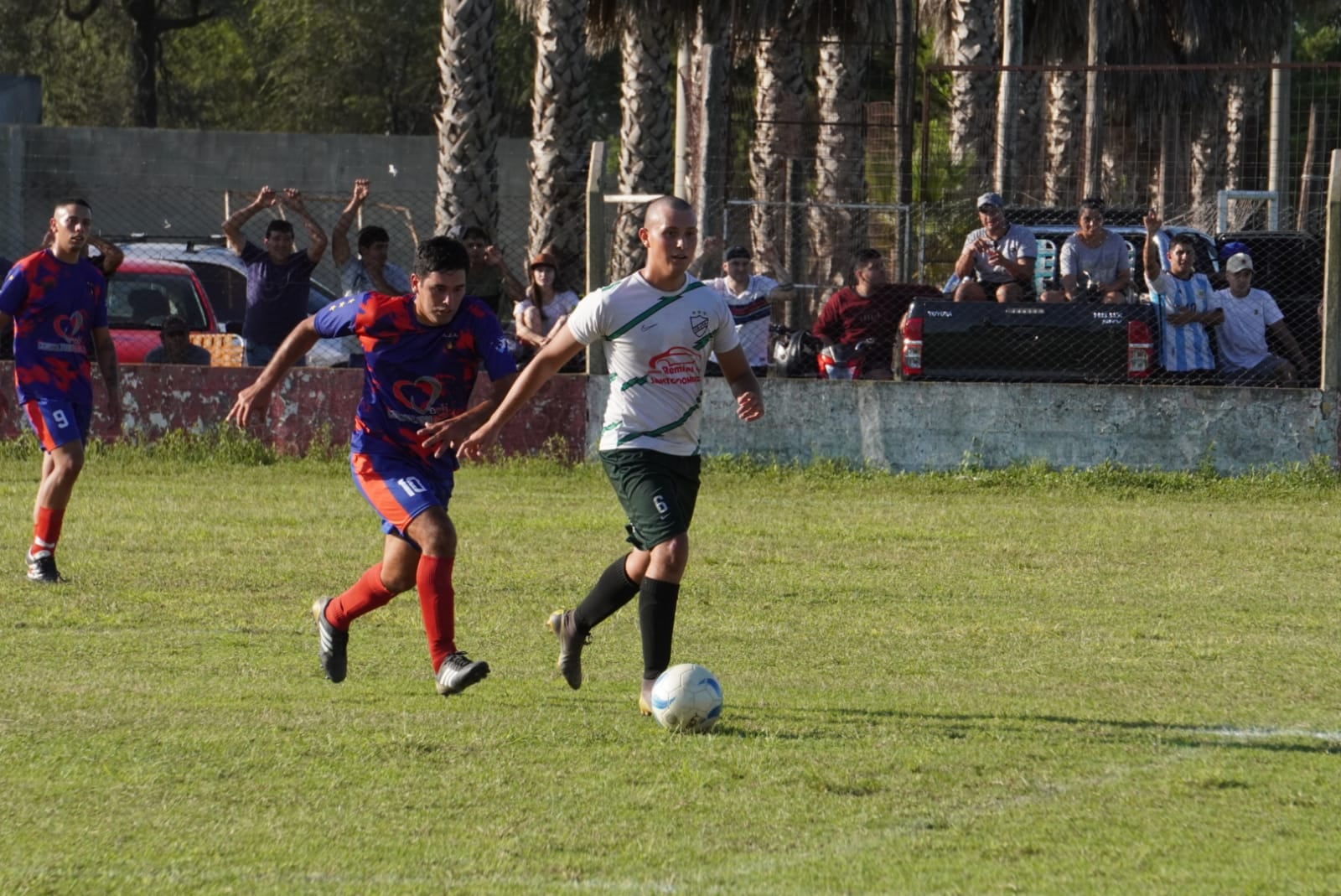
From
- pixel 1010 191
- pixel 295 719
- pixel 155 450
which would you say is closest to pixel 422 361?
pixel 295 719

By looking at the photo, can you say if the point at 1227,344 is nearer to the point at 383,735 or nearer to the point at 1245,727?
the point at 1245,727

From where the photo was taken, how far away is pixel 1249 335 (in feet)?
49.6

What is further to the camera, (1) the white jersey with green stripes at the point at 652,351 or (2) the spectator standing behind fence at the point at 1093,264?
(2) the spectator standing behind fence at the point at 1093,264

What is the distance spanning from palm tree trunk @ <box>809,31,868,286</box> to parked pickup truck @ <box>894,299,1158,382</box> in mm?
4772

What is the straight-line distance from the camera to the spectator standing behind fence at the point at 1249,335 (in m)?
15.0

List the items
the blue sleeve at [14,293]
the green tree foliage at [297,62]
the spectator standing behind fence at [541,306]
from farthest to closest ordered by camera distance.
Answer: the green tree foliage at [297,62] < the spectator standing behind fence at [541,306] < the blue sleeve at [14,293]

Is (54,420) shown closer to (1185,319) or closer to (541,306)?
(541,306)

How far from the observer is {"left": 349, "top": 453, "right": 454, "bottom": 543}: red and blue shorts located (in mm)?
7348

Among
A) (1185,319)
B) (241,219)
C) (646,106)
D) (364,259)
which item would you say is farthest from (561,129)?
(1185,319)

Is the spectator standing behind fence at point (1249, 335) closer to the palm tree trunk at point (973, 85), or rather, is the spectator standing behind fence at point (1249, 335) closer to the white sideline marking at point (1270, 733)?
the white sideline marking at point (1270, 733)

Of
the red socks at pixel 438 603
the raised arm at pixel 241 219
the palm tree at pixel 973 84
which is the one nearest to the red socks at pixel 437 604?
the red socks at pixel 438 603

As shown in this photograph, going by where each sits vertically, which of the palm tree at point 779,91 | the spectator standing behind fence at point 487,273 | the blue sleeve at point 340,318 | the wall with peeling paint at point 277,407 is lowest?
the wall with peeling paint at point 277,407

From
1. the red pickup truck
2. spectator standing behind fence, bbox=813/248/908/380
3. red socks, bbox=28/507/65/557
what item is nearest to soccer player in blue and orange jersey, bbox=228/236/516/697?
red socks, bbox=28/507/65/557

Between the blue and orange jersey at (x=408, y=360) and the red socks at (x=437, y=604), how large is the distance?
1.50 ft
